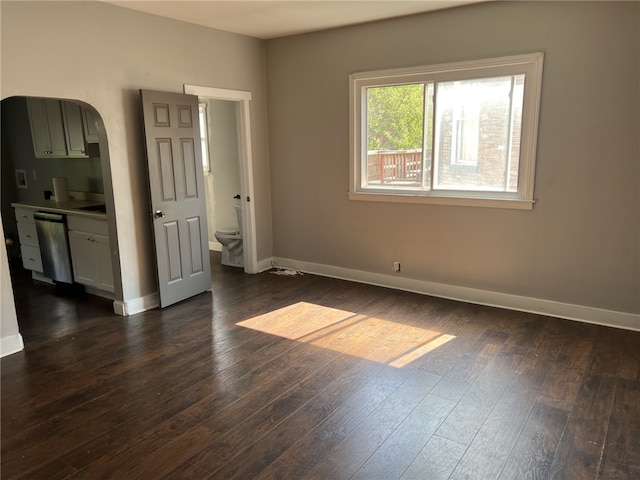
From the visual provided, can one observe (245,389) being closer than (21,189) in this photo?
Yes

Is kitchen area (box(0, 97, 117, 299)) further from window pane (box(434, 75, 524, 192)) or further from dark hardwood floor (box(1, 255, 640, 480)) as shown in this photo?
window pane (box(434, 75, 524, 192))

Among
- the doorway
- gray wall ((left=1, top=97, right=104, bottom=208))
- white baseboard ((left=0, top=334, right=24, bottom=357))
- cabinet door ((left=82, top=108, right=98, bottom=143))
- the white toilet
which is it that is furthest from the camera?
the white toilet

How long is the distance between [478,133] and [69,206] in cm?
421

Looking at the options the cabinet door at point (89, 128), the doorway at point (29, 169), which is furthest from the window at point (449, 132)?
the doorway at point (29, 169)

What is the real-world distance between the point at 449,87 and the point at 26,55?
11.3 feet

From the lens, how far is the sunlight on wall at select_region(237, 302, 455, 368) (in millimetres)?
3316

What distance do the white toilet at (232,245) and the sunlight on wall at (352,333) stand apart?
5.49 feet

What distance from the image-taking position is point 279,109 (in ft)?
17.1

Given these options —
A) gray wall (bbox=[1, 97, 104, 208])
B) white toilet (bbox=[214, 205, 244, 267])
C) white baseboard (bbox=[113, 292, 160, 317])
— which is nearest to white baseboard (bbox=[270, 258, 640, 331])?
white toilet (bbox=[214, 205, 244, 267])

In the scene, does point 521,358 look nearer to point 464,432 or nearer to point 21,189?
point 464,432

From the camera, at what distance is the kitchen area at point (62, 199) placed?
4406 millimetres

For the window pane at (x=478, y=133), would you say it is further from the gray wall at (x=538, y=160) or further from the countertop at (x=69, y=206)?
the countertop at (x=69, y=206)

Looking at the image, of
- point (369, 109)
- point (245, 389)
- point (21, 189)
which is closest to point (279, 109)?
point (369, 109)

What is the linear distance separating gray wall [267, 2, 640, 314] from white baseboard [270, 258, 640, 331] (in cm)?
6
